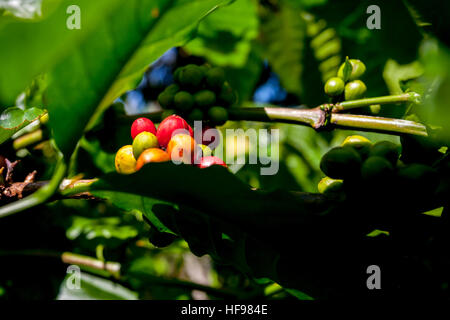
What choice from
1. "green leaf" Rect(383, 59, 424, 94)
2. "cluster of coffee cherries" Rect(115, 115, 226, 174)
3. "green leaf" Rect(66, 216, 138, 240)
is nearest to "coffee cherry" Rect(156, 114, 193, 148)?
"cluster of coffee cherries" Rect(115, 115, 226, 174)

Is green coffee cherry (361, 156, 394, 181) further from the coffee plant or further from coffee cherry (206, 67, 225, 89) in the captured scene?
coffee cherry (206, 67, 225, 89)

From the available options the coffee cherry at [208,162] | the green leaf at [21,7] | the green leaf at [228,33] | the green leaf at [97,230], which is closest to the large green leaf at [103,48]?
the coffee cherry at [208,162]

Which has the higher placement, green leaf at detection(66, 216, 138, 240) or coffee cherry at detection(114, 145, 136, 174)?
coffee cherry at detection(114, 145, 136, 174)

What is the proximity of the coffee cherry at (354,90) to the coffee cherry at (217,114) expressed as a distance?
1.25 ft

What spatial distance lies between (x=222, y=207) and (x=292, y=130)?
1.97 meters

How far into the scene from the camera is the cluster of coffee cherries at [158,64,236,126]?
119cm

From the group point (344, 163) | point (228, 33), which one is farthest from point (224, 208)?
point (228, 33)

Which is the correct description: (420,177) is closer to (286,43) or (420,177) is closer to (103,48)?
(103,48)

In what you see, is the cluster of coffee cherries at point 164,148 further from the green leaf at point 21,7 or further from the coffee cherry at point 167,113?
the green leaf at point 21,7

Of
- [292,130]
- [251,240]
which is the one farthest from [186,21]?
[292,130]

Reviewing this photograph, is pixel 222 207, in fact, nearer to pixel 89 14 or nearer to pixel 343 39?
pixel 89 14

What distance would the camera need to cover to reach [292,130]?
271cm

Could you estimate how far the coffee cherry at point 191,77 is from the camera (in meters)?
1.21

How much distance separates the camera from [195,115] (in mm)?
1195
